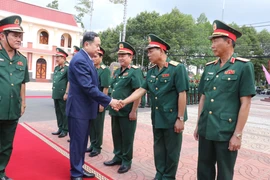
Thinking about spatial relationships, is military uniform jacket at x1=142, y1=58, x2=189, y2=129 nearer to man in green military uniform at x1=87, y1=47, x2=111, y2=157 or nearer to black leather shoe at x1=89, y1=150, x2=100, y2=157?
man in green military uniform at x1=87, y1=47, x2=111, y2=157

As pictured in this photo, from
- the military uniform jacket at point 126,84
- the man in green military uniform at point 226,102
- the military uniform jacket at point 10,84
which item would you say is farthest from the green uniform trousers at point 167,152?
the military uniform jacket at point 10,84

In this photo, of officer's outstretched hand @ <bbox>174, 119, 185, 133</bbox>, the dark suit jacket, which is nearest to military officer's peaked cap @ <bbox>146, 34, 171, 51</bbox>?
the dark suit jacket

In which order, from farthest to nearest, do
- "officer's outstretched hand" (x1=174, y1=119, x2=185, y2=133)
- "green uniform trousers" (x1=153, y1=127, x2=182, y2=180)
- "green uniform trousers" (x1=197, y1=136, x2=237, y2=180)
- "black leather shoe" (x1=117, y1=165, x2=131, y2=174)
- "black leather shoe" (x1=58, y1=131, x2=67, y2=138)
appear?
"black leather shoe" (x1=58, y1=131, x2=67, y2=138), "black leather shoe" (x1=117, y1=165, x2=131, y2=174), "green uniform trousers" (x1=153, y1=127, x2=182, y2=180), "officer's outstretched hand" (x1=174, y1=119, x2=185, y2=133), "green uniform trousers" (x1=197, y1=136, x2=237, y2=180)

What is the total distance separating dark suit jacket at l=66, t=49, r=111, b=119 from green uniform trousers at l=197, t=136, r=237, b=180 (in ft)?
4.31

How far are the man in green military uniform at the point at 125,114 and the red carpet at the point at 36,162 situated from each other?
2.38 ft

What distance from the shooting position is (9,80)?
109 inches

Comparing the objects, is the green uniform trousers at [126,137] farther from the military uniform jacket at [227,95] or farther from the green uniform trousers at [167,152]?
the military uniform jacket at [227,95]

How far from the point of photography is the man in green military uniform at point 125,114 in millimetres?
3373

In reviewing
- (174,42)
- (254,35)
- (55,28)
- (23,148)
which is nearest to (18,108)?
(23,148)

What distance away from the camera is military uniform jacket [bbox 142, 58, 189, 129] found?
8.76 ft

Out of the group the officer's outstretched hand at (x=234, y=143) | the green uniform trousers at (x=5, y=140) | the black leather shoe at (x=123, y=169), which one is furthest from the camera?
the black leather shoe at (x=123, y=169)

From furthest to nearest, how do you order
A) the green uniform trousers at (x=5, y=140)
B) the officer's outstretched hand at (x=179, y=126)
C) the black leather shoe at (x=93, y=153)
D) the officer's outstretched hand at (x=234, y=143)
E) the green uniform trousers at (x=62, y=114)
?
the green uniform trousers at (x=62, y=114) < the black leather shoe at (x=93, y=153) < the green uniform trousers at (x=5, y=140) < the officer's outstretched hand at (x=179, y=126) < the officer's outstretched hand at (x=234, y=143)

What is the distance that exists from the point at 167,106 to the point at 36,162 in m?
2.25

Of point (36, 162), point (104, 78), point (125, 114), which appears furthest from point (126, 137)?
point (36, 162)
